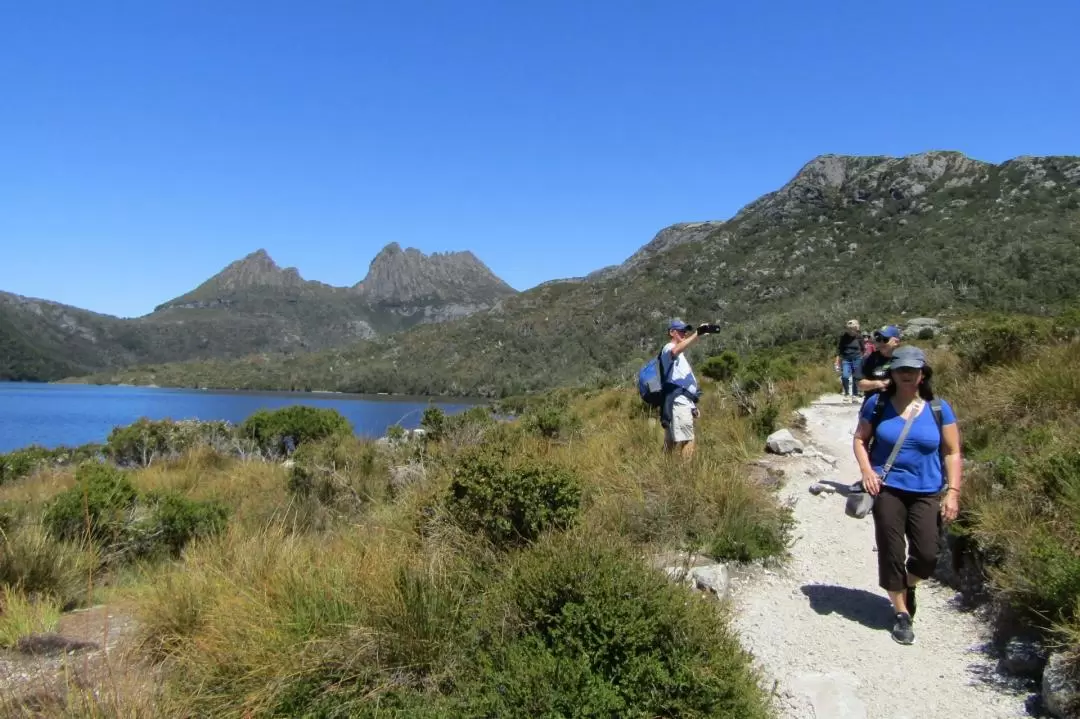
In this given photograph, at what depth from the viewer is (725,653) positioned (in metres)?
2.90

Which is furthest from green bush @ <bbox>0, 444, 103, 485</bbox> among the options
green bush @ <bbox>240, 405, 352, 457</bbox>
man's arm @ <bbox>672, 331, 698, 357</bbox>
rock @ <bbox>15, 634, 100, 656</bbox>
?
man's arm @ <bbox>672, 331, 698, 357</bbox>

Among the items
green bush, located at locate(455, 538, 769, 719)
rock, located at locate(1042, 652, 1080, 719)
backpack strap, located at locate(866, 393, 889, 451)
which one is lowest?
rock, located at locate(1042, 652, 1080, 719)

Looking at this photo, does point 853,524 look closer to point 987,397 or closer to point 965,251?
point 987,397

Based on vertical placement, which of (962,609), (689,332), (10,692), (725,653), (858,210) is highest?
(858,210)

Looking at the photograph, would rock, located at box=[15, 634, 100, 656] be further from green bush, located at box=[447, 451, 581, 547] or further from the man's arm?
the man's arm

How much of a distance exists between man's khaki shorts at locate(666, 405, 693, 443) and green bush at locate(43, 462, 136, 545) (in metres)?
5.86

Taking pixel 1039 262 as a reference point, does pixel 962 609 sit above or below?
below

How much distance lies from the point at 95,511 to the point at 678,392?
6.37m

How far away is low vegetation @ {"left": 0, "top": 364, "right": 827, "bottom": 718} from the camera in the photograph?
108 inches

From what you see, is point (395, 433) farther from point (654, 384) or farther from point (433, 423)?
point (654, 384)

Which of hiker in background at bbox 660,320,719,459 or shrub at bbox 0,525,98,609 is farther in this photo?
hiker in background at bbox 660,320,719,459

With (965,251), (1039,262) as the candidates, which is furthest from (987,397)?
(965,251)

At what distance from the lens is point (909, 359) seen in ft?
13.7

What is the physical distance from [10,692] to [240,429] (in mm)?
15987
